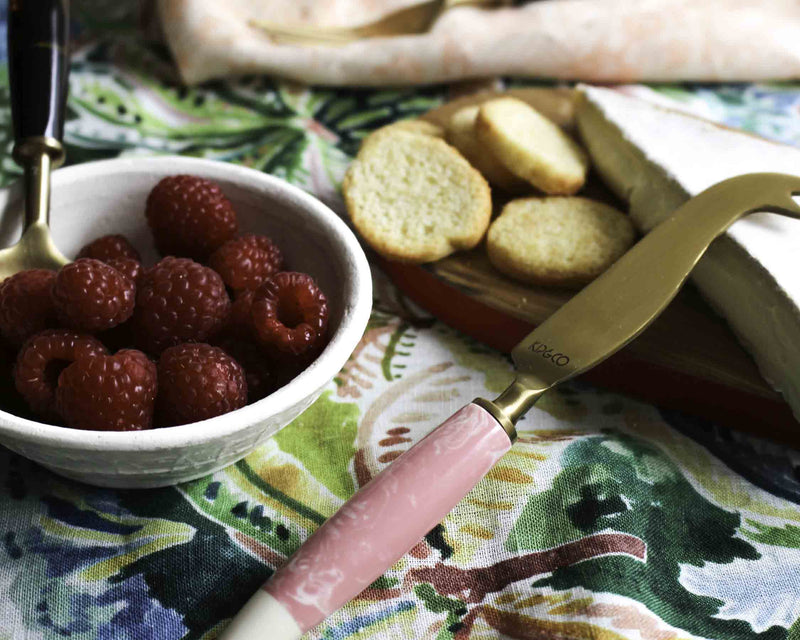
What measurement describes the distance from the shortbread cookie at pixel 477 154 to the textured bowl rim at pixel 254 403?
38cm

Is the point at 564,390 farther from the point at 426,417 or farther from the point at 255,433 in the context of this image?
the point at 255,433

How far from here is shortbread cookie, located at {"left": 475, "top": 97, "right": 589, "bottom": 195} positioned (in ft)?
3.59

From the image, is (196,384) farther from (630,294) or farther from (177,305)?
(630,294)

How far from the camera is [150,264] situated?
0.94m

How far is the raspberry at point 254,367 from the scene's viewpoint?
0.75 meters

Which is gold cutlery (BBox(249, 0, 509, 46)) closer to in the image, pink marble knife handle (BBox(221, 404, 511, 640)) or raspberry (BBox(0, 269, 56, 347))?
raspberry (BBox(0, 269, 56, 347))

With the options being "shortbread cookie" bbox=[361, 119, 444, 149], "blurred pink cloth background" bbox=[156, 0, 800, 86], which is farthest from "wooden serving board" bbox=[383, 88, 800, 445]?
"blurred pink cloth background" bbox=[156, 0, 800, 86]

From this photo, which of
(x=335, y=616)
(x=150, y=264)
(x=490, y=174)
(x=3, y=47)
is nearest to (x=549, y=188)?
(x=490, y=174)

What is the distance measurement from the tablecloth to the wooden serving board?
0.02 m

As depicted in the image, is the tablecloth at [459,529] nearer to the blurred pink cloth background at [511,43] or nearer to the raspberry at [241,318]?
the raspberry at [241,318]

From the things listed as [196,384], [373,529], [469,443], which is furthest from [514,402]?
[196,384]

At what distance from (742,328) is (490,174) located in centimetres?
43

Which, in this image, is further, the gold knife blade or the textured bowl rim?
the gold knife blade

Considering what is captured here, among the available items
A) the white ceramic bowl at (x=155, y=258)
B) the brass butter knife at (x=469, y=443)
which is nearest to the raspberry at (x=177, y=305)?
the white ceramic bowl at (x=155, y=258)
